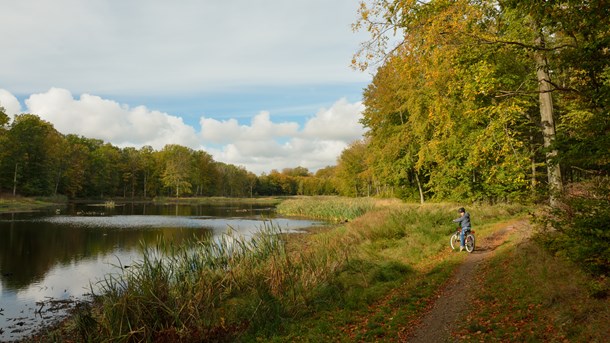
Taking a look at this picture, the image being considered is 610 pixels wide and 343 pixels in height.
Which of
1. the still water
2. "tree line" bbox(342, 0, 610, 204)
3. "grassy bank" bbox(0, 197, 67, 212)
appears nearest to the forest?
"tree line" bbox(342, 0, 610, 204)

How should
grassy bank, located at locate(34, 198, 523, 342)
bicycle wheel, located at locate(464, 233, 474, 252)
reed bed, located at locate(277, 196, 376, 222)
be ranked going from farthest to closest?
1. reed bed, located at locate(277, 196, 376, 222)
2. bicycle wheel, located at locate(464, 233, 474, 252)
3. grassy bank, located at locate(34, 198, 523, 342)

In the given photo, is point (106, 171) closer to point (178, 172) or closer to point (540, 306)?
point (178, 172)

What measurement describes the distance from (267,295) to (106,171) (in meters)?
A: 89.0

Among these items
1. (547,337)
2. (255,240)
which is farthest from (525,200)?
(255,240)

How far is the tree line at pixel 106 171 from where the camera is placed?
210 ft

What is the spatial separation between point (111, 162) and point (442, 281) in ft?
316

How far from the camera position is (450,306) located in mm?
8539

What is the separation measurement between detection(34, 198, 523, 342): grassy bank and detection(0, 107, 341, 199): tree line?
200ft

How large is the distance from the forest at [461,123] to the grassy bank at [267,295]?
13.6ft

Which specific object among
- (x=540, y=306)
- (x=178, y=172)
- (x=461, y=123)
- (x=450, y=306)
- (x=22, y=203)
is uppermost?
(x=178, y=172)

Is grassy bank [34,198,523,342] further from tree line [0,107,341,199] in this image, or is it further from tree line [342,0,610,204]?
tree line [0,107,341,199]

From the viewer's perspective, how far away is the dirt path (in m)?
7.15

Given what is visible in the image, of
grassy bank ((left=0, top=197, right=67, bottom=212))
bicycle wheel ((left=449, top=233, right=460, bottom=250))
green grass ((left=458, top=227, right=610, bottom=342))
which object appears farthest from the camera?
grassy bank ((left=0, top=197, right=67, bottom=212))

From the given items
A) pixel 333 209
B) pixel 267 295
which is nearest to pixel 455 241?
pixel 267 295
